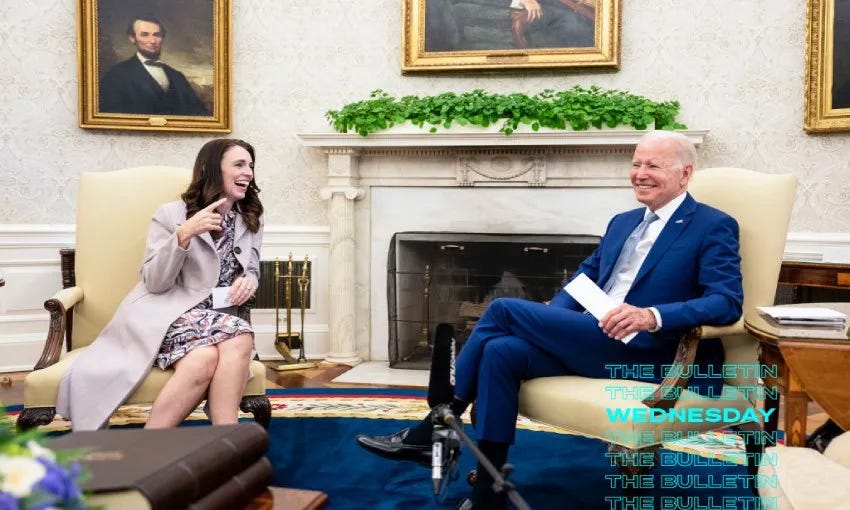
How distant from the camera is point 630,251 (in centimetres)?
281

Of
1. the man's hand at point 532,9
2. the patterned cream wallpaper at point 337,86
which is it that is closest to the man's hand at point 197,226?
the patterned cream wallpaper at point 337,86

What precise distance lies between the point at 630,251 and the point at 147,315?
6.07ft

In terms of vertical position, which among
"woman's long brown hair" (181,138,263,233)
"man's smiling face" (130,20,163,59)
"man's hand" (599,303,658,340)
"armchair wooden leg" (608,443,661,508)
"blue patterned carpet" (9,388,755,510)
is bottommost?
"blue patterned carpet" (9,388,755,510)

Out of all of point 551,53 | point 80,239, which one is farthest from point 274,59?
point 80,239

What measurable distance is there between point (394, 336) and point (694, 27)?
296 cm

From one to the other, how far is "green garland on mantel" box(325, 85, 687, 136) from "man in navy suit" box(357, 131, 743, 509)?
198 cm

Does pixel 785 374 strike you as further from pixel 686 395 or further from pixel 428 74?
pixel 428 74

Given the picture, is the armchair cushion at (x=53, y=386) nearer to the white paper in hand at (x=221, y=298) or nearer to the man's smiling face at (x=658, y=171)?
the white paper in hand at (x=221, y=298)

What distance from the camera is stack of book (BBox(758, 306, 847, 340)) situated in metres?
2.07

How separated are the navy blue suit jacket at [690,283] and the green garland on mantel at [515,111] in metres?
2.07

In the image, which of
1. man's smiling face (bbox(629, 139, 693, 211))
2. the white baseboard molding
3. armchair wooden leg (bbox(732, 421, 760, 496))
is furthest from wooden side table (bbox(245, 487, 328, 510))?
the white baseboard molding

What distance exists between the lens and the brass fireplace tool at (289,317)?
5219mm

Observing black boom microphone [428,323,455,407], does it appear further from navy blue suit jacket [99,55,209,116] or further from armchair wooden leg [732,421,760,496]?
navy blue suit jacket [99,55,209,116]

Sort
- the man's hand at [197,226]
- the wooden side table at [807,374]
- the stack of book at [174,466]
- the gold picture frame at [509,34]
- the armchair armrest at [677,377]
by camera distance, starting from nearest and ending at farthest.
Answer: the stack of book at [174,466] < the wooden side table at [807,374] < the armchair armrest at [677,377] < the man's hand at [197,226] < the gold picture frame at [509,34]
